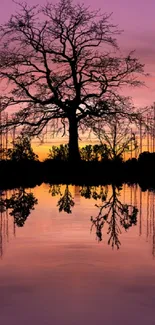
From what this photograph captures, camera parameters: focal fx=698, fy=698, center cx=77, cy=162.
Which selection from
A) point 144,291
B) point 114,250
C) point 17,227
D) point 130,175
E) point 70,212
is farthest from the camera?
point 130,175

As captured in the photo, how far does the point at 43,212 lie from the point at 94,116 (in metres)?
23.8

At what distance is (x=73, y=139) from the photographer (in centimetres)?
3978

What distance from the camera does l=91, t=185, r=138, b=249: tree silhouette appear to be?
12.3 metres

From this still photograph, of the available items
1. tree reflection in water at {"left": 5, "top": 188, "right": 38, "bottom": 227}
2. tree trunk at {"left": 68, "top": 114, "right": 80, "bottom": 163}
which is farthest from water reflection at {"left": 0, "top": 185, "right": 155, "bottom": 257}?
tree trunk at {"left": 68, "top": 114, "right": 80, "bottom": 163}

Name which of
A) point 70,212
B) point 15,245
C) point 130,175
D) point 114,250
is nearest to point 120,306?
point 114,250

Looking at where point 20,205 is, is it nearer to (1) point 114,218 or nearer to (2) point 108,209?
(2) point 108,209

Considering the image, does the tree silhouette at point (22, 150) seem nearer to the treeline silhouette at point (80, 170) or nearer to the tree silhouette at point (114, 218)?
the treeline silhouette at point (80, 170)

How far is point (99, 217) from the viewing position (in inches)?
601

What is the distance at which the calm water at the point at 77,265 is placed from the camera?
6.53m

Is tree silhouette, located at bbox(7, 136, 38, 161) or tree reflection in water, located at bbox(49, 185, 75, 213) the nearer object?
tree reflection in water, located at bbox(49, 185, 75, 213)

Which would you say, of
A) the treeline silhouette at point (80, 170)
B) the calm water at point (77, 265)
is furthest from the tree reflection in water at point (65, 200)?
the treeline silhouette at point (80, 170)

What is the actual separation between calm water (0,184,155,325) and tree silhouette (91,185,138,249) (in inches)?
0.7

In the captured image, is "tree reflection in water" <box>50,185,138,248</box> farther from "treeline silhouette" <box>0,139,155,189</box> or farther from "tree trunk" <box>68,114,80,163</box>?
"tree trunk" <box>68,114,80,163</box>

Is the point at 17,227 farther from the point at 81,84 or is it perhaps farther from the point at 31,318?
the point at 81,84
